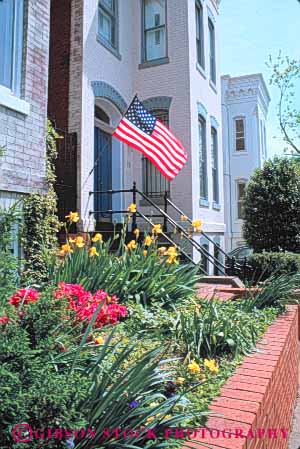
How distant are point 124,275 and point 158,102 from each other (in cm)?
795

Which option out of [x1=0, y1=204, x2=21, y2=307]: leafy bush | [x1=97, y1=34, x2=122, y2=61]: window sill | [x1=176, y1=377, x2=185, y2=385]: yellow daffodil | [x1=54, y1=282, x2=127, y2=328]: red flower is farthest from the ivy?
[x1=97, y1=34, x2=122, y2=61]: window sill

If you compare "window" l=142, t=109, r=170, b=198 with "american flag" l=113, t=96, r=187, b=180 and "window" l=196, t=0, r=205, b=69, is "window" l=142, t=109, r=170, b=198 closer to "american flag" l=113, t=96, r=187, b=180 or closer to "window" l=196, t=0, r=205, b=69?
"window" l=196, t=0, r=205, b=69

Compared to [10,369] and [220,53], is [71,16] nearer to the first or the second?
[220,53]

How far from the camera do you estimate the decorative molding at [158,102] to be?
10.9 m

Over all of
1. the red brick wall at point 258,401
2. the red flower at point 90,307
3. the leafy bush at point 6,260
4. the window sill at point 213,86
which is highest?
the window sill at point 213,86

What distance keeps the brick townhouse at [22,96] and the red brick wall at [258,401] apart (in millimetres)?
3661

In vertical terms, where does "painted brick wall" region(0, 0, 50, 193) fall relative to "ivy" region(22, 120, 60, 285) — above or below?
above

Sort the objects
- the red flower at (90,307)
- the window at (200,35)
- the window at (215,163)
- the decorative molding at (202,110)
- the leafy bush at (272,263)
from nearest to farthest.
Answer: the red flower at (90,307) < the leafy bush at (272,263) < the decorative molding at (202,110) < the window at (200,35) < the window at (215,163)

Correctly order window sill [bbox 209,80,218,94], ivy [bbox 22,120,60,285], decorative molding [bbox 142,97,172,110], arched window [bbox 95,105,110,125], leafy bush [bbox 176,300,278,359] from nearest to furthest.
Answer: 1. leafy bush [bbox 176,300,278,359]
2. ivy [bbox 22,120,60,285]
3. arched window [bbox 95,105,110,125]
4. decorative molding [bbox 142,97,172,110]
5. window sill [bbox 209,80,218,94]

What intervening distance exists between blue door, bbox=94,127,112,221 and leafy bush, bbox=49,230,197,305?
506 cm

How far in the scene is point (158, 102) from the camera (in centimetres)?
1099

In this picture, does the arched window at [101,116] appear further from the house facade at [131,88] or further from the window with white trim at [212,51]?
the window with white trim at [212,51]

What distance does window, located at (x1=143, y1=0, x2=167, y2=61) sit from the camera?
11.2m

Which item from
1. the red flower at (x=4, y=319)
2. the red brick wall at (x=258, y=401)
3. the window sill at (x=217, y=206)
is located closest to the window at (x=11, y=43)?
the red flower at (x=4, y=319)
